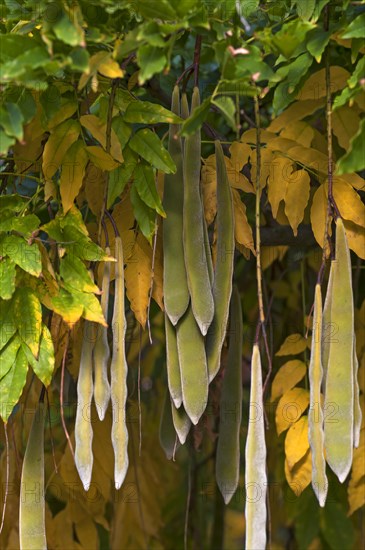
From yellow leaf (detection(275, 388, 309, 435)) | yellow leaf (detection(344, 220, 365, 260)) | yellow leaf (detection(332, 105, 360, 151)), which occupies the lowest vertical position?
yellow leaf (detection(275, 388, 309, 435))

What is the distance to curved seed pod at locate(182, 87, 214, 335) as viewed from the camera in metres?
1.28

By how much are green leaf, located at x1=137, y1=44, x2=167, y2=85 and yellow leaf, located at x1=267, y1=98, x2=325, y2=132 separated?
0.40 metres

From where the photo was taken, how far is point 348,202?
1.44 m

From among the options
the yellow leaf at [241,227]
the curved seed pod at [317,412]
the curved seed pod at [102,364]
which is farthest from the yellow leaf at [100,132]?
the curved seed pod at [317,412]

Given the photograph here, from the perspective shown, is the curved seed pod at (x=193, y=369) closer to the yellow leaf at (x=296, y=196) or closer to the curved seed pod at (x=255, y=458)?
the curved seed pod at (x=255, y=458)

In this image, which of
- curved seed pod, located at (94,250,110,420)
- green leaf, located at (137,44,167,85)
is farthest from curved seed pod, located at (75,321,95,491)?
green leaf, located at (137,44,167,85)

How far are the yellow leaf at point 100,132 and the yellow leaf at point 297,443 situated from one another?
588 mm

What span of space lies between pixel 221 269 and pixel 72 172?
26 centimetres

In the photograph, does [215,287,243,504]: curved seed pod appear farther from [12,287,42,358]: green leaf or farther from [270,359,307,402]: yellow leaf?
[12,287,42,358]: green leaf

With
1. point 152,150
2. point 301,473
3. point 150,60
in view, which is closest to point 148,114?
point 152,150

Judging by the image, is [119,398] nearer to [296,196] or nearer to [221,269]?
[221,269]

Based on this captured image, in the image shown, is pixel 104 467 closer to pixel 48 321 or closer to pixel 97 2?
pixel 48 321

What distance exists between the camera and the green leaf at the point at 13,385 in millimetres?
1262

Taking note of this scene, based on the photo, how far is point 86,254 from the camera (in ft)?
4.23
